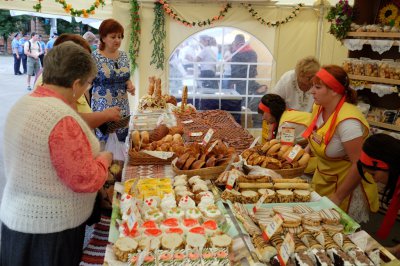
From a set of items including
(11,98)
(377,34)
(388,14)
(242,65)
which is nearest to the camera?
(377,34)

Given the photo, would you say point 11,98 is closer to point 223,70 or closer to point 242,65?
point 223,70

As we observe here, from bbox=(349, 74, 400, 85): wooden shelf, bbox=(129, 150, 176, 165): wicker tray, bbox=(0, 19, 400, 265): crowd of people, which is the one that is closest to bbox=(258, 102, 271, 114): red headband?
bbox=(0, 19, 400, 265): crowd of people

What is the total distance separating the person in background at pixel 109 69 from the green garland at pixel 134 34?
232 cm

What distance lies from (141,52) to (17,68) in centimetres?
1187

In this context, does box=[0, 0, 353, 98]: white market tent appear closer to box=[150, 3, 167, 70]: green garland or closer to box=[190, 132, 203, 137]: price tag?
box=[150, 3, 167, 70]: green garland

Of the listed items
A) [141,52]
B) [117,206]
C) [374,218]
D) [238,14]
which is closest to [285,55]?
[238,14]

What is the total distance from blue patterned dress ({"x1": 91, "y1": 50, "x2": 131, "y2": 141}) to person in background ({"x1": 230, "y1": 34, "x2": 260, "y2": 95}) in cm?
353

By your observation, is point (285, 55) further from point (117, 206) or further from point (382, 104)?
point (117, 206)

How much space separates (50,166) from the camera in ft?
5.16

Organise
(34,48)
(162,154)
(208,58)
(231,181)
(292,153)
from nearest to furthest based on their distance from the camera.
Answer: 1. (231,181)
2. (292,153)
3. (162,154)
4. (208,58)
5. (34,48)

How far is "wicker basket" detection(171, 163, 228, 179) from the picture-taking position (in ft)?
7.36

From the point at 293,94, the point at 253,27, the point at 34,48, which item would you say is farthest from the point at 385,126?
the point at 34,48

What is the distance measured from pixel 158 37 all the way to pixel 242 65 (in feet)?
5.87

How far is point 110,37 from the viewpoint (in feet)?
12.4
